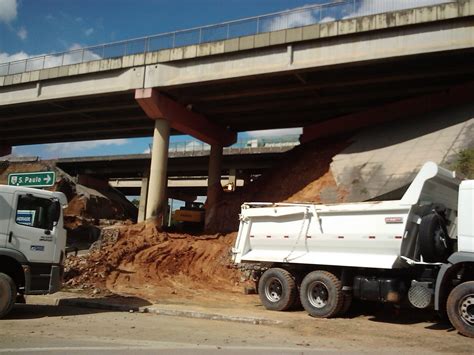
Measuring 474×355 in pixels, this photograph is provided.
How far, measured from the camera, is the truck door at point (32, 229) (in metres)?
10.6

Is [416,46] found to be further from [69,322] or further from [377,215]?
[69,322]

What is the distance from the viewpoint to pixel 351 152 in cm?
2566

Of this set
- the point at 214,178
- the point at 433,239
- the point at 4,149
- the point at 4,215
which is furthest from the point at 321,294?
the point at 4,149

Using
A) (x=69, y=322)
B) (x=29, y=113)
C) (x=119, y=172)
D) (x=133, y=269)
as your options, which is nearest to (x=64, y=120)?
(x=29, y=113)

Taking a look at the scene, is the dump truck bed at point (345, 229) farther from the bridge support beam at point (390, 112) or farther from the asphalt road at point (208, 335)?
the bridge support beam at point (390, 112)

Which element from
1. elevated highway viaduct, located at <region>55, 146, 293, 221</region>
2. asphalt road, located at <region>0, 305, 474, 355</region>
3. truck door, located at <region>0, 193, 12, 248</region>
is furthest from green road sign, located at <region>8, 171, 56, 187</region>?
elevated highway viaduct, located at <region>55, 146, 293, 221</region>

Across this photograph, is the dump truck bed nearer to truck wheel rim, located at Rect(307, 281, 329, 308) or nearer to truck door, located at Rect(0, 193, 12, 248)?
truck wheel rim, located at Rect(307, 281, 329, 308)

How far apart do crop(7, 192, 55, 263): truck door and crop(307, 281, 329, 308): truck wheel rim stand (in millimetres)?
6065

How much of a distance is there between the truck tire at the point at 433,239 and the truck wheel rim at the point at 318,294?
2.51 metres

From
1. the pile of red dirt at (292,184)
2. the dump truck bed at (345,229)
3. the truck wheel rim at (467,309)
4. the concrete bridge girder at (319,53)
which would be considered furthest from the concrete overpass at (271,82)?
the truck wheel rim at (467,309)

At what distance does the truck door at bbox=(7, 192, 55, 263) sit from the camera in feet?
34.9

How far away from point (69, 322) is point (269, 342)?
4394 mm

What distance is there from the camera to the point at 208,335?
29.3 ft

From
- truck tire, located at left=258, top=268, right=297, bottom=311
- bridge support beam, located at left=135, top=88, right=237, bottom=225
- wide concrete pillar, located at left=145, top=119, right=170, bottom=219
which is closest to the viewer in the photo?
truck tire, located at left=258, top=268, right=297, bottom=311
